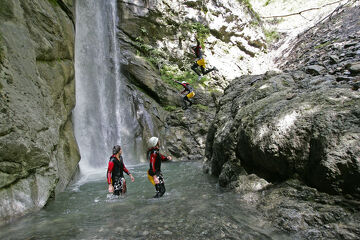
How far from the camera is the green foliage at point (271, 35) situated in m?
24.6

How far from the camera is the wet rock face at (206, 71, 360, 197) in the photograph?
3.27 meters

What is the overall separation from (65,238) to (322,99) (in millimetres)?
4777

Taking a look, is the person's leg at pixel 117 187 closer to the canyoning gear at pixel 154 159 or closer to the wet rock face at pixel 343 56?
the canyoning gear at pixel 154 159

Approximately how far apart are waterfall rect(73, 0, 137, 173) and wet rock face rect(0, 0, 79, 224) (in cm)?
455

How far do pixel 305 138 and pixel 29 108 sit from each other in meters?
5.70

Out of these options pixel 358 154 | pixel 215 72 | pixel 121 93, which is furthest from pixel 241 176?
pixel 215 72

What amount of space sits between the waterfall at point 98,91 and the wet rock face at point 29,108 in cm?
455

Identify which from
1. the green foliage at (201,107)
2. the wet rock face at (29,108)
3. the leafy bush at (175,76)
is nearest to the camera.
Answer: the wet rock face at (29,108)

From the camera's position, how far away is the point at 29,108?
5371mm

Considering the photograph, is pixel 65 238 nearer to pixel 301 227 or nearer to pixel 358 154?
pixel 301 227

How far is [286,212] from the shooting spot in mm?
3434

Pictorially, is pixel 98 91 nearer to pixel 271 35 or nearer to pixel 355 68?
pixel 355 68

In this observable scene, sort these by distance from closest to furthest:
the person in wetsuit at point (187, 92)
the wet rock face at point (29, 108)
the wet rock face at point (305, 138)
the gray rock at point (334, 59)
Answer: the wet rock face at point (305, 138) < the wet rock face at point (29, 108) < the gray rock at point (334, 59) < the person in wetsuit at point (187, 92)

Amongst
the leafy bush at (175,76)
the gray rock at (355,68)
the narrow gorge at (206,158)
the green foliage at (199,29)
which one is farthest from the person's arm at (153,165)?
the green foliage at (199,29)
